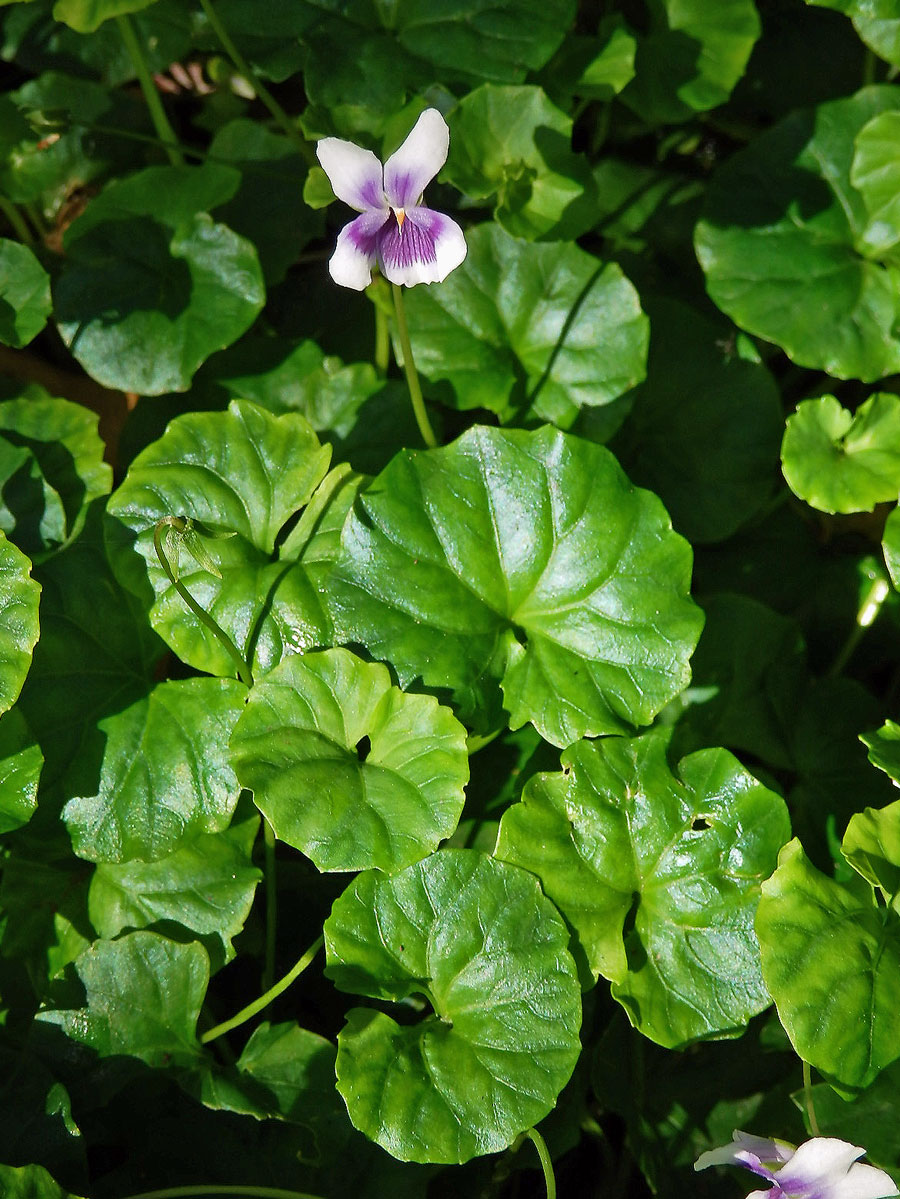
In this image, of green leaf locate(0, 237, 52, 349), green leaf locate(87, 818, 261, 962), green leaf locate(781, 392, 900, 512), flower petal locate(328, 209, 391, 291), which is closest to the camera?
flower petal locate(328, 209, 391, 291)

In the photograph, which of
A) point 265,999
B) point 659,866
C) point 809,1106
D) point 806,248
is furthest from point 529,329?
point 809,1106

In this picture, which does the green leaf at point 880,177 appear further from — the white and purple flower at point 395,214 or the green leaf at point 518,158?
the white and purple flower at point 395,214

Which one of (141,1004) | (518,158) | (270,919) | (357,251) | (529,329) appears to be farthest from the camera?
(529,329)

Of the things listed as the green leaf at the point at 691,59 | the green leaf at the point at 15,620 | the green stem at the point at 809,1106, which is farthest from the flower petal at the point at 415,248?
the green stem at the point at 809,1106

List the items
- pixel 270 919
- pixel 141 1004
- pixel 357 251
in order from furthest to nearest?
pixel 270 919, pixel 141 1004, pixel 357 251

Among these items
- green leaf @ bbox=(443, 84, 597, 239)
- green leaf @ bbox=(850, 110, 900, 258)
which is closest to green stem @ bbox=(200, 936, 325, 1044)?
green leaf @ bbox=(443, 84, 597, 239)

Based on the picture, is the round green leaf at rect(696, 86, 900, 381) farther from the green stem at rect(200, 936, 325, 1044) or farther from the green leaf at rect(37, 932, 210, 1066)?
the green leaf at rect(37, 932, 210, 1066)

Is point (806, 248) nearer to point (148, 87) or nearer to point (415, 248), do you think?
point (415, 248)
